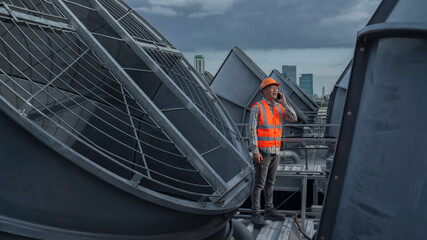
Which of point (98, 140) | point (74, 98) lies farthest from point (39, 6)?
point (98, 140)

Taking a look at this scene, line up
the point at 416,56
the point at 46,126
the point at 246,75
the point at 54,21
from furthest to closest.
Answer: the point at 246,75 → the point at 54,21 → the point at 46,126 → the point at 416,56

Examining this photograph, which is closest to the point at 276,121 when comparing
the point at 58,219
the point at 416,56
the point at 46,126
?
the point at 46,126

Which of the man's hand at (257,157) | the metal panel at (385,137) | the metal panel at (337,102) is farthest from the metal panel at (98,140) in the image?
the metal panel at (337,102)

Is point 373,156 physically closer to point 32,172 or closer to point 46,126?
point 32,172

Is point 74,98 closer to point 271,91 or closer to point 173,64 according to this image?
point 173,64

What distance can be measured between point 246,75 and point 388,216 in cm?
1119

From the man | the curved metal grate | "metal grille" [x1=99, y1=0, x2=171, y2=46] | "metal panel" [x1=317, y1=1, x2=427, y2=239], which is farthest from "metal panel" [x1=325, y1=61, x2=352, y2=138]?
"metal panel" [x1=317, y1=1, x2=427, y2=239]

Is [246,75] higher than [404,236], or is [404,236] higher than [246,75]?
[246,75]

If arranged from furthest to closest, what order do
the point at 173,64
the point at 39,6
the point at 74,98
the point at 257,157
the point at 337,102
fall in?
1. the point at 337,102
2. the point at 173,64
3. the point at 257,157
4. the point at 39,6
5. the point at 74,98

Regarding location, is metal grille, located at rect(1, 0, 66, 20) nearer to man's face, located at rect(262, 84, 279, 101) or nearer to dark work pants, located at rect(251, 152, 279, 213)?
man's face, located at rect(262, 84, 279, 101)

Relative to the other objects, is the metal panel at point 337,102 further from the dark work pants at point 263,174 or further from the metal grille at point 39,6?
the metal grille at point 39,6

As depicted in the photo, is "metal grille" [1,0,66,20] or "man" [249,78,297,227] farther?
"man" [249,78,297,227]

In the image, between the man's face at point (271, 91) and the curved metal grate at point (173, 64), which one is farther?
the curved metal grate at point (173, 64)

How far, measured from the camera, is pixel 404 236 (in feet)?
5.69
